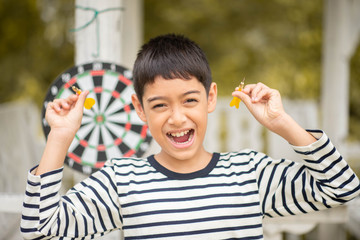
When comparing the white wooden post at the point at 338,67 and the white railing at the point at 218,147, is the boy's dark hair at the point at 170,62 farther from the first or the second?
the white wooden post at the point at 338,67

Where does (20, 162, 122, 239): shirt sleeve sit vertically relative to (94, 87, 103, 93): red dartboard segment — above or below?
below

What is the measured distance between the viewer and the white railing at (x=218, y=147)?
2.06m

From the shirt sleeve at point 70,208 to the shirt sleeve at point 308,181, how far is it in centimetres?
50

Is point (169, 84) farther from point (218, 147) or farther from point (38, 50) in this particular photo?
point (38, 50)

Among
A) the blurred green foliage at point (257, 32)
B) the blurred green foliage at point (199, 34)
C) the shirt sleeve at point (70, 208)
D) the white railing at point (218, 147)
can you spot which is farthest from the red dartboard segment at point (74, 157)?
the blurred green foliage at point (257, 32)

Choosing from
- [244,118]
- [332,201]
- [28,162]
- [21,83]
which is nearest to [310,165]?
[332,201]

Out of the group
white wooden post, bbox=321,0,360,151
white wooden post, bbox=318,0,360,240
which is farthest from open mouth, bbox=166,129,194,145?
white wooden post, bbox=321,0,360,151

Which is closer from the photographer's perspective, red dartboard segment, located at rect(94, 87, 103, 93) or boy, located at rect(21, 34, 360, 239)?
boy, located at rect(21, 34, 360, 239)

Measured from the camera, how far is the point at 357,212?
10.8ft

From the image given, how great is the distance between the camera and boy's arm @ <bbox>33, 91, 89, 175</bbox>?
124 centimetres

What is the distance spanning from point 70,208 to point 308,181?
751 mm

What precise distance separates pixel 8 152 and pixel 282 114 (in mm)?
2579

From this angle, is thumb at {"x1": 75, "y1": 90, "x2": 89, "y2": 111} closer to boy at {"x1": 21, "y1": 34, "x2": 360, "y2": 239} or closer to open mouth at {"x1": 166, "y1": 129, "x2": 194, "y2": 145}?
boy at {"x1": 21, "y1": 34, "x2": 360, "y2": 239}

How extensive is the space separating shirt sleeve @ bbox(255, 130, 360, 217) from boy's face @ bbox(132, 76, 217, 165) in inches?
9.7
